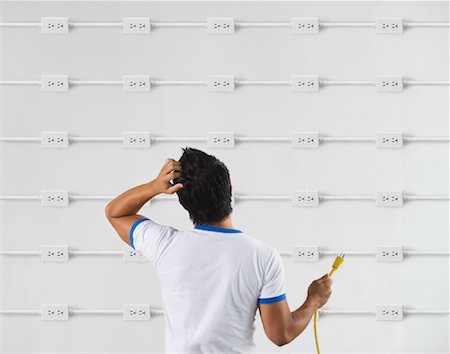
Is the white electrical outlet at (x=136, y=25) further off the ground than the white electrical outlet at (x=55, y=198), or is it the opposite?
the white electrical outlet at (x=136, y=25)

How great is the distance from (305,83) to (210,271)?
1552 mm

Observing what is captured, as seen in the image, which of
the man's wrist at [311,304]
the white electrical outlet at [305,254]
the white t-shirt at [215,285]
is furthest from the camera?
the white electrical outlet at [305,254]

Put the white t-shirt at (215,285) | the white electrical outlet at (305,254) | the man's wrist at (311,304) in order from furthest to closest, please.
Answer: the white electrical outlet at (305,254)
the man's wrist at (311,304)
the white t-shirt at (215,285)

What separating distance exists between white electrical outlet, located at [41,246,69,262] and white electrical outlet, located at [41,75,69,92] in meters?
0.67

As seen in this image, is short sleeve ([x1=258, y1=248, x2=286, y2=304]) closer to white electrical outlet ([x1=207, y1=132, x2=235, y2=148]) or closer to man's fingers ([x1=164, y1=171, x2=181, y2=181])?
man's fingers ([x1=164, y1=171, x2=181, y2=181])

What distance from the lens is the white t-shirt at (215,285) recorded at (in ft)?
4.45

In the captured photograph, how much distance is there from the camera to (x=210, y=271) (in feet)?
4.45

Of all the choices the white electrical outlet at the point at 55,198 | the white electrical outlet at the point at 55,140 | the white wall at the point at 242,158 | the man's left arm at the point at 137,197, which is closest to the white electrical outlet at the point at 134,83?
the white wall at the point at 242,158

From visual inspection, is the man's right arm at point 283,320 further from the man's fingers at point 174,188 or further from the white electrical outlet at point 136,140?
the white electrical outlet at point 136,140

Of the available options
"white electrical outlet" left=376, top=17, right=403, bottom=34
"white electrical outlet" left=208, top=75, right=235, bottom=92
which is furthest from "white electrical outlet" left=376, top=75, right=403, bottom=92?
"white electrical outlet" left=208, top=75, right=235, bottom=92

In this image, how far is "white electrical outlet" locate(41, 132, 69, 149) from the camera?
108 inches

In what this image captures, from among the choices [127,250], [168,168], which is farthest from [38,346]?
[168,168]

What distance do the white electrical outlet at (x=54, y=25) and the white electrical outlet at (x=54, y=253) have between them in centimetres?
92

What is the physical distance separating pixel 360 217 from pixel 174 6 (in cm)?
120
